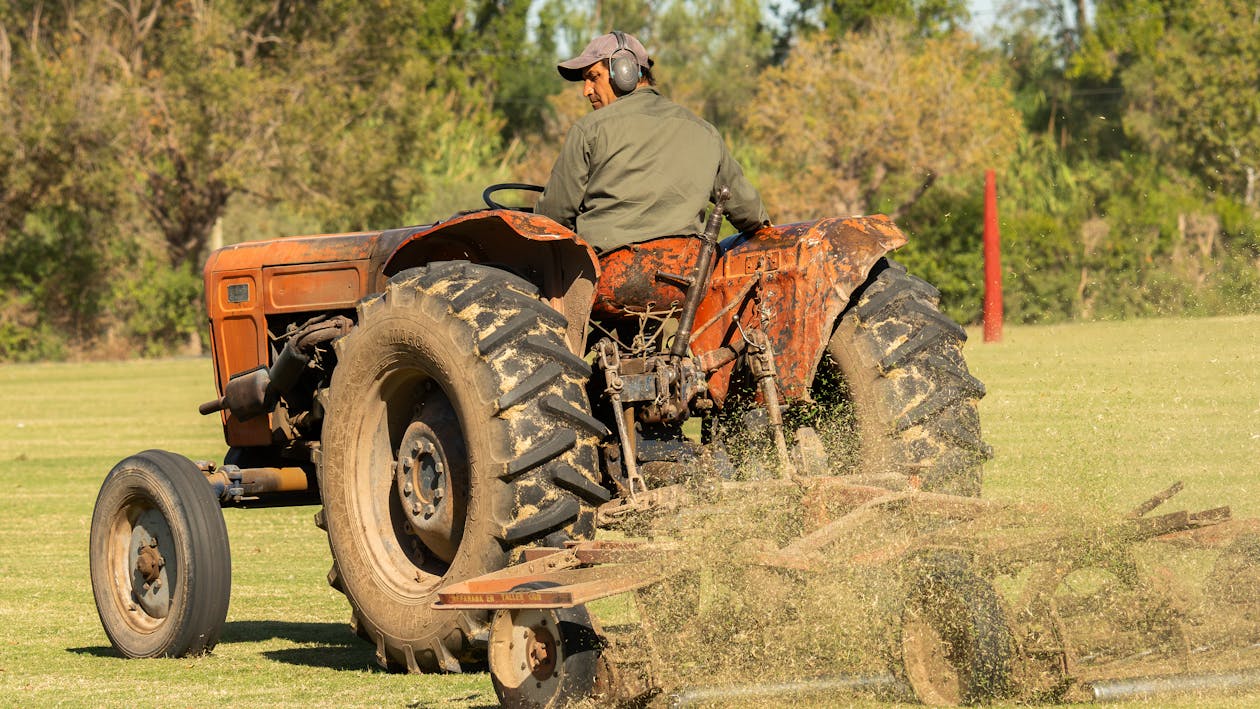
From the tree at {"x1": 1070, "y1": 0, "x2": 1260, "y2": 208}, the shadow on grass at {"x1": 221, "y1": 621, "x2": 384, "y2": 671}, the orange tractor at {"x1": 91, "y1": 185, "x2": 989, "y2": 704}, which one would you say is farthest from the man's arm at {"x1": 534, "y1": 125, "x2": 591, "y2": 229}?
the tree at {"x1": 1070, "y1": 0, "x2": 1260, "y2": 208}

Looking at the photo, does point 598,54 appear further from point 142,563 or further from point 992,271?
point 992,271

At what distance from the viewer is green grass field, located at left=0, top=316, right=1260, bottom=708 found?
21.9ft

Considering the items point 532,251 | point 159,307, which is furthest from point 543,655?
point 159,307

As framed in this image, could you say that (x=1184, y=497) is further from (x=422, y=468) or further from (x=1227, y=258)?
(x=1227, y=258)

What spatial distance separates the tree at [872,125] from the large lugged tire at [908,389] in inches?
1349

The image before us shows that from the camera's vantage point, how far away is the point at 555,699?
5.32m

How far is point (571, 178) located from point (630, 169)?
21cm

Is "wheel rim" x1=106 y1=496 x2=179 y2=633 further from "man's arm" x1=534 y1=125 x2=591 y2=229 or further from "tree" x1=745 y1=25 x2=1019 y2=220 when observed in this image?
"tree" x1=745 y1=25 x2=1019 y2=220

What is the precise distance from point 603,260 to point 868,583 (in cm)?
175

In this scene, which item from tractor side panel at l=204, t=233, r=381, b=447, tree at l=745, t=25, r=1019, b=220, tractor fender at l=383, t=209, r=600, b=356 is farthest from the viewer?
tree at l=745, t=25, r=1019, b=220

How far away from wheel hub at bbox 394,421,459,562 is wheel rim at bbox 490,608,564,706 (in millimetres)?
881

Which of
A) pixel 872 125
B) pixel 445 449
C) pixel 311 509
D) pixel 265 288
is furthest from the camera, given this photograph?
pixel 872 125

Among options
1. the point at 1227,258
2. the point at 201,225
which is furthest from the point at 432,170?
the point at 1227,258

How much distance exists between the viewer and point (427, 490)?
21.4 feet
